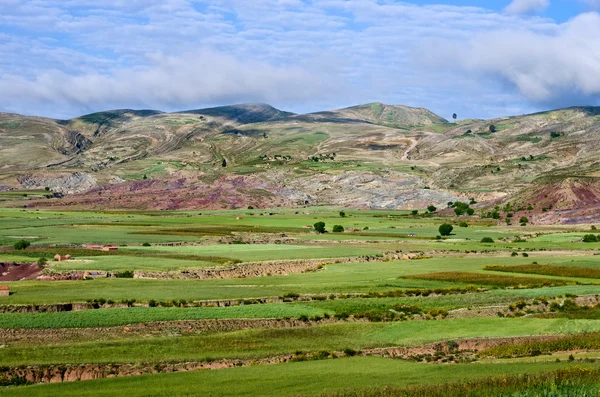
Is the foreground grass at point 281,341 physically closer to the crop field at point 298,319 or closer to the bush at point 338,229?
the crop field at point 298,319

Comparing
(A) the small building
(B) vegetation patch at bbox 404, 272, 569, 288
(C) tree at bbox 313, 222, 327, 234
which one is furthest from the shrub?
(C) tree at bbox 313, 222, 327, 234

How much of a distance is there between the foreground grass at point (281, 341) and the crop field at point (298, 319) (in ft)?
0.48

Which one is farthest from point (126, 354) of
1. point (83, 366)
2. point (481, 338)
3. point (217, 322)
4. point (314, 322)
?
point (481, 338)

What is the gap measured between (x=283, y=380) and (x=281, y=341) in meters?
11.6

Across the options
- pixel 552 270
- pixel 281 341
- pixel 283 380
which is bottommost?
pixel 281 341

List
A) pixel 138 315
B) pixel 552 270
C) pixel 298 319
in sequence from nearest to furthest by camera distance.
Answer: pixel 138 315 < pixel 298 319 < pixel 552 270

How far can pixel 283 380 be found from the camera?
36.8 meters

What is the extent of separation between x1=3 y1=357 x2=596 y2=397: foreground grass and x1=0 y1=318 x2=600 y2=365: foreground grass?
460 centimetres

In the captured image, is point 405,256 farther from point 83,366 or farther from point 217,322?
point 83,366

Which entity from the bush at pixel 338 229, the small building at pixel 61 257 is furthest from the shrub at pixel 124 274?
the bush at pixel 338 229

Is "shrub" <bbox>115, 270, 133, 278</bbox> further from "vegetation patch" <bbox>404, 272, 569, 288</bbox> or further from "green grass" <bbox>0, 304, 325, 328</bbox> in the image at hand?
"vegetation patch" <bbox>404, 272, 569, 288</bbox>

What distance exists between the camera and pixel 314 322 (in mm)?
54969

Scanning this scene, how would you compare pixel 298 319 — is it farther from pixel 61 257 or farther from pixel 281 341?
pixel 61 257

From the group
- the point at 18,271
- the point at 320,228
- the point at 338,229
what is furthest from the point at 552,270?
the point at 338,229
